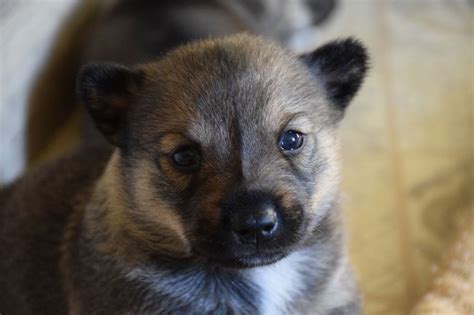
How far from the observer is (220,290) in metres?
1.61

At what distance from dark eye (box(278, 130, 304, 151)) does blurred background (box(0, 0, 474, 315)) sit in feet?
1.50

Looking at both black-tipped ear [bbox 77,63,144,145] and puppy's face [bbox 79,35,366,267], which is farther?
black-tipped ear [bbox 77,63,144,145]

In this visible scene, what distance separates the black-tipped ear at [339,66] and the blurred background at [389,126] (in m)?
0.19

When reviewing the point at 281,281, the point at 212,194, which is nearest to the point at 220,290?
the point at 281,281

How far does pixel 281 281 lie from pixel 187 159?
39 cm

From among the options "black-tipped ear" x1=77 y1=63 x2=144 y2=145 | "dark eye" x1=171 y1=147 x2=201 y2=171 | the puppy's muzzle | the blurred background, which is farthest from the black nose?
the blurred background

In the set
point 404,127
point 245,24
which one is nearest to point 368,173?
point 404,127

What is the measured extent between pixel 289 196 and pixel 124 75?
0.50m

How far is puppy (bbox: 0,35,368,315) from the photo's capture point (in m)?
1.43

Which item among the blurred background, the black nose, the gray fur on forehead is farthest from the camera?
the blurred background

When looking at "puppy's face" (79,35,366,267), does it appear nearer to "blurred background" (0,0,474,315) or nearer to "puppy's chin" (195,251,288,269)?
"puppy's chin" (195,251,288,269)

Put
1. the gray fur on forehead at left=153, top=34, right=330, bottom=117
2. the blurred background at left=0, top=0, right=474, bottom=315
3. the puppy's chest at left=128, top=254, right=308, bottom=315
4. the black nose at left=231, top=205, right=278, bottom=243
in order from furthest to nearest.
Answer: the blurred background at left=0, top=0, right=474, bottom=315 < the puppy's chest at left=128, top=254, right=308, bottom=315 < the gray fur on forehead at left=153, top=34, right=330, bottom=117 < the black nose at left=231, top=205, right=278, bottom=243

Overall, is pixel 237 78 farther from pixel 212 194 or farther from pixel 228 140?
pixel 212 194

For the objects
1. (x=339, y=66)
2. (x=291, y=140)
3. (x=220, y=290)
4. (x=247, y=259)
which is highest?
(x=339, y=66)
